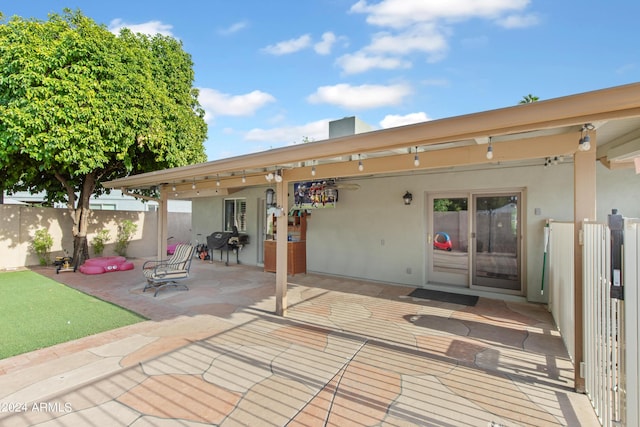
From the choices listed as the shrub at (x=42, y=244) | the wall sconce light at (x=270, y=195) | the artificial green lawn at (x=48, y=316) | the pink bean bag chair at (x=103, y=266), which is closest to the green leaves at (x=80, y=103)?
the shrub at (x=42, y=244)

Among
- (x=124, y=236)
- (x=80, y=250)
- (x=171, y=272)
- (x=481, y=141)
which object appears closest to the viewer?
(x=481, y=141)

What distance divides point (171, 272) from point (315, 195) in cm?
413

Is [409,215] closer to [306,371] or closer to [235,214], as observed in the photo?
[306,371]

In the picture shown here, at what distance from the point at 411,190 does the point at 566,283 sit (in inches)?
149

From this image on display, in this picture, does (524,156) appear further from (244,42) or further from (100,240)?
(100,240)

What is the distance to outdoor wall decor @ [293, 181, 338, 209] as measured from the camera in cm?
827

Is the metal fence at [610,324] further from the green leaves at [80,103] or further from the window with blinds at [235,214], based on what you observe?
the green leaves at [80,103]

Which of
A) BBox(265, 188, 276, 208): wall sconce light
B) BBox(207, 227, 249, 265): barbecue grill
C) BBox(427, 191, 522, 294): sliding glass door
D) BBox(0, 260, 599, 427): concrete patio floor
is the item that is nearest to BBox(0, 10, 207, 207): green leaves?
BBox(207, 227, 249, 265): barbecue grill

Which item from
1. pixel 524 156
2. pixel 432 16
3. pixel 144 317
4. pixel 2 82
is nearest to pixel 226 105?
pixel 2 82

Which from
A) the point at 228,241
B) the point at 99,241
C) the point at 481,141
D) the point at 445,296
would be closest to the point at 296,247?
the point at 228,241

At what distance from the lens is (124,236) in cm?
1168

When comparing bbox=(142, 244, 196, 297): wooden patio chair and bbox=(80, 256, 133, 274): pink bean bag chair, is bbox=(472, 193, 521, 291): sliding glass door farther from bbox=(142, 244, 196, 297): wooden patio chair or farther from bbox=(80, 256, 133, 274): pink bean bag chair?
bbox=(80, 256, 133, 274): pink bean bag chair

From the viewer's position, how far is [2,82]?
22.6 feet

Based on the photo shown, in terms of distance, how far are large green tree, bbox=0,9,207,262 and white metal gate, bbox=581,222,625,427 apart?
32.1 feet
